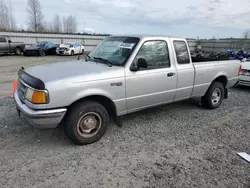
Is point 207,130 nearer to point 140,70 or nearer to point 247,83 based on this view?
point 140,70

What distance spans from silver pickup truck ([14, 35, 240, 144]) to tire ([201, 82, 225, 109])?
1.35ft

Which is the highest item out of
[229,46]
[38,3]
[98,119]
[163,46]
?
[38,3]

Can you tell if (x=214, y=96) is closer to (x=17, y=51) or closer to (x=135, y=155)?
(x=135, y=155)

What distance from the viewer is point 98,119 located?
11.3 ft

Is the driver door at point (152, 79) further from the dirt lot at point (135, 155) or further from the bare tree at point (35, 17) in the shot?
the bare tree at point (35, 17)

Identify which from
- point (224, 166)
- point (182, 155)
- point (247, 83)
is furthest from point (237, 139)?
point (247, 83)

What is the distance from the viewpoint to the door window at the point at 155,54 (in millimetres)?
3766

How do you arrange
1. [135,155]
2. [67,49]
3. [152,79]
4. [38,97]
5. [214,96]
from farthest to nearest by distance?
[67,49] < [214,96] < [152,79] < [135,155] < [38,97]

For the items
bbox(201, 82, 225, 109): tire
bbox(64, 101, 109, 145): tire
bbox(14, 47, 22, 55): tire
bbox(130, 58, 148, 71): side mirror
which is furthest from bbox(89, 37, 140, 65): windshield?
bbox(14, 47, 22, 55): tire

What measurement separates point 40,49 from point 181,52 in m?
18.6

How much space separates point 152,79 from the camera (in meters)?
3.80

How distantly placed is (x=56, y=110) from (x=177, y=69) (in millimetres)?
2614

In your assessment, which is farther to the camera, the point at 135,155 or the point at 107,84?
the point at 107,84

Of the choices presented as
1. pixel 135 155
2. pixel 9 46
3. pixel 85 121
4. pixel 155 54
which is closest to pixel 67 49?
pixel 9 46
